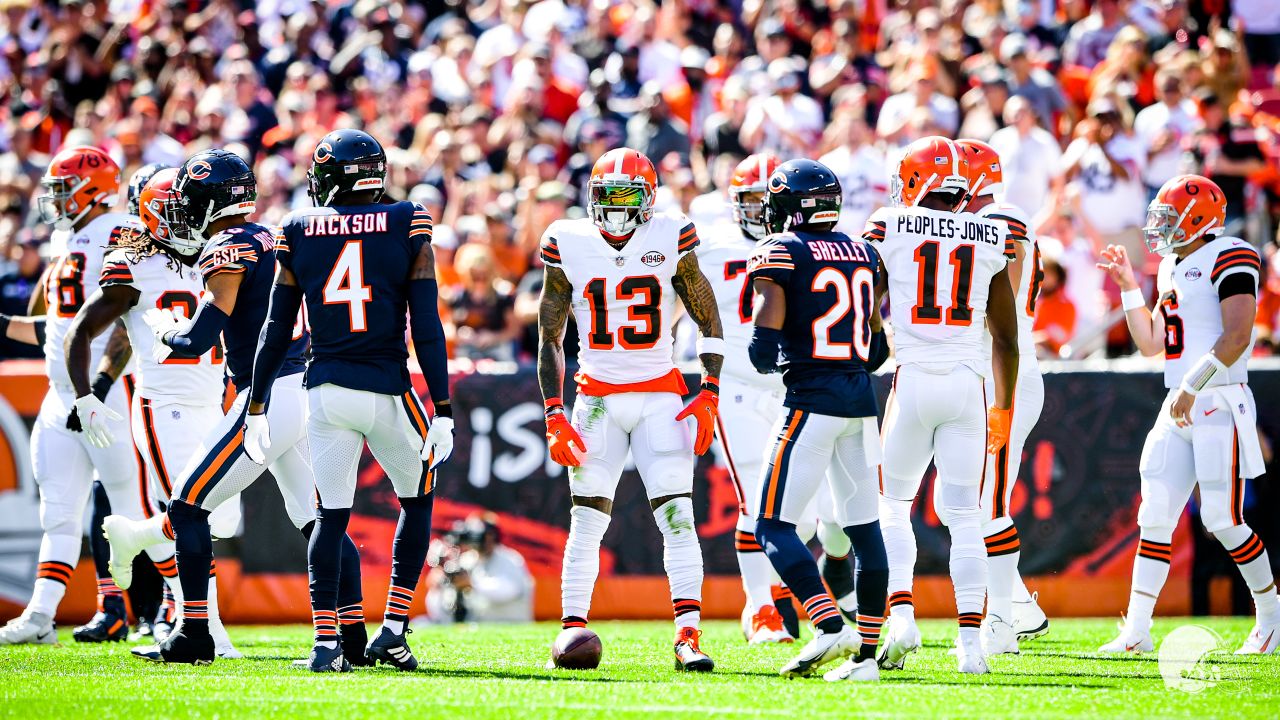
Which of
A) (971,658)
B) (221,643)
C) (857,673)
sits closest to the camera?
(857,673)

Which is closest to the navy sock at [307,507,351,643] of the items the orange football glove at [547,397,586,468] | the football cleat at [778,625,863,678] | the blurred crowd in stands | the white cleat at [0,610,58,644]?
the orange football glove at [547,397,586,468]

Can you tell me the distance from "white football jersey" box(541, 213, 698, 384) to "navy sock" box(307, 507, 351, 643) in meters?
1.38

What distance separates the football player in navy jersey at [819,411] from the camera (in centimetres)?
694

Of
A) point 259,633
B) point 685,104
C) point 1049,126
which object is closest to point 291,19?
point 685,104

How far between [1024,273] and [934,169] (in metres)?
1.14

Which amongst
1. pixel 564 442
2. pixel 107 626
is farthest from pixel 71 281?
pixel 564 442

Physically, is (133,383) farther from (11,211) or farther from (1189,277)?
(11,211)

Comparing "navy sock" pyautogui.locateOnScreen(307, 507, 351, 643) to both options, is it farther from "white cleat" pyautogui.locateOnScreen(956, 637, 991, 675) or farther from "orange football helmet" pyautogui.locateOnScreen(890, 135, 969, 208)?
"orange football helmet" pyautogui.locateOnScreen(890, 135, 969, 208)

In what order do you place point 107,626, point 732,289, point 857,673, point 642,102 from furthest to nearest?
point 642,102, point 107,626, point 732,289, point 857,673

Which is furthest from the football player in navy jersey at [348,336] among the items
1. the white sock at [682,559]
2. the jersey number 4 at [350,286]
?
the white sock at [682,559]

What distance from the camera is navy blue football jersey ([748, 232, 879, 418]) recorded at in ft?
22.8

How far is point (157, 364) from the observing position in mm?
8156

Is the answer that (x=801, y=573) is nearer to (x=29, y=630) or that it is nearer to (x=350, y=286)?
(x=350, y=286)

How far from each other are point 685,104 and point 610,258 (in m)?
8.68
